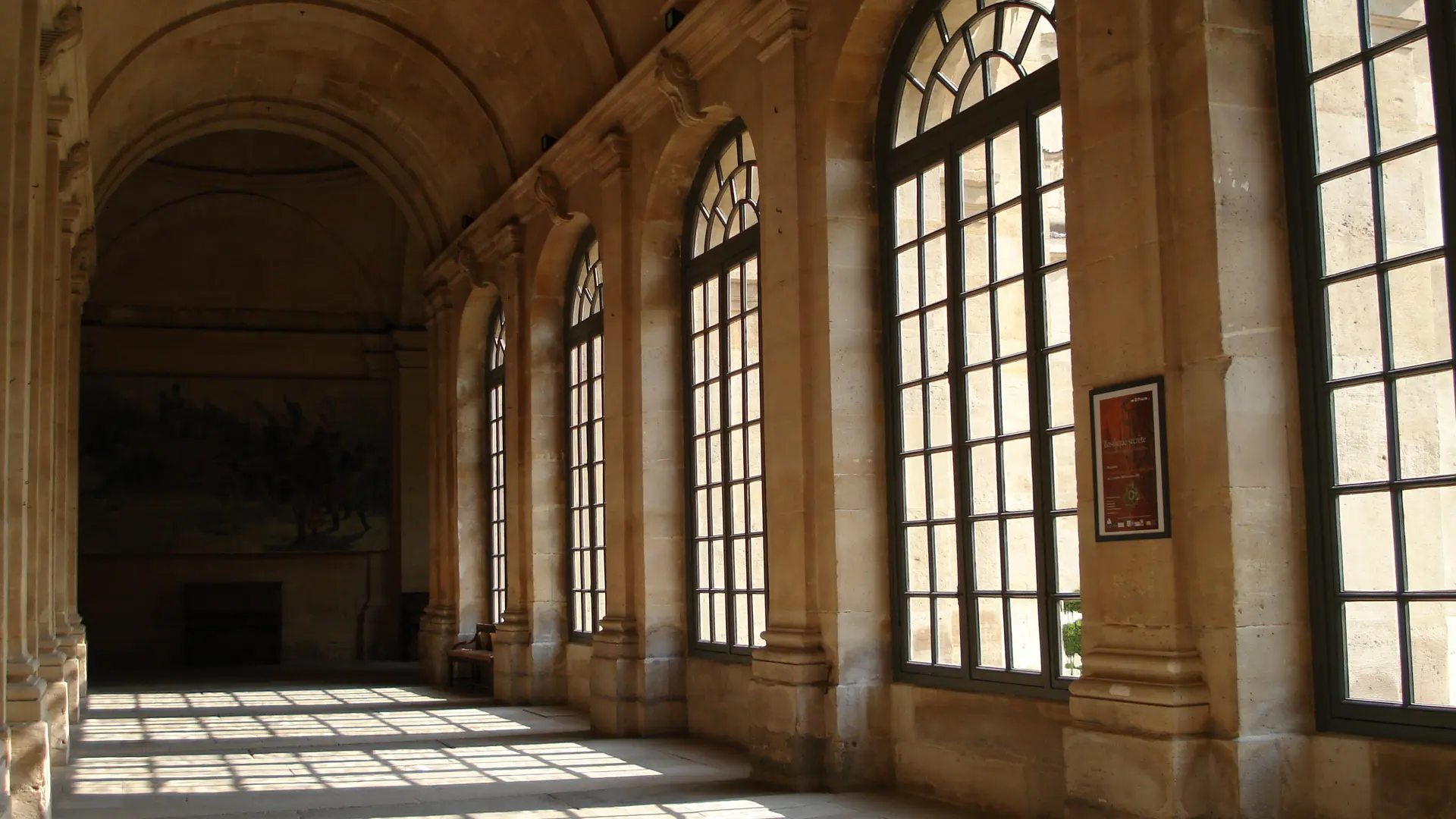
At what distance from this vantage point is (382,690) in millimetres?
18438

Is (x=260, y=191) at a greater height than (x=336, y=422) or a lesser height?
greater

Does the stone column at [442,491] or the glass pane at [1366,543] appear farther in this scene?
the stone column at [442,491]

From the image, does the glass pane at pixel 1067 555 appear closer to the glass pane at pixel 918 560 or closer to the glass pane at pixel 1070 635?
the glass pane at pixel 1070 635

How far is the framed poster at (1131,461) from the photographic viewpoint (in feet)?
22.0

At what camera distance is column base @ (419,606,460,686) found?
1936cm

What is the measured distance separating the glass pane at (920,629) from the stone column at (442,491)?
10996 millimetres

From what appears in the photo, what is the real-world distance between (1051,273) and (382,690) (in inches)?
499

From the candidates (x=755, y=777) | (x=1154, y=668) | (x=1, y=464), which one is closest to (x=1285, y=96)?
(x=1154, y=668)

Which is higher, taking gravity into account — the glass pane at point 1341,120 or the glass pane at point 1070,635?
the glass pane at point 1341,120

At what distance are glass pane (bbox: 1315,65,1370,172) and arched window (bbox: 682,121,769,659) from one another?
5264 millimetres

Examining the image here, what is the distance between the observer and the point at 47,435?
1230 cm

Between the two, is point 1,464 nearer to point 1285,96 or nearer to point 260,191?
point 1285,96

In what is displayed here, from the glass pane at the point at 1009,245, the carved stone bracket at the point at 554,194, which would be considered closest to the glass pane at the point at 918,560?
the glass pane at the point at 1009,245

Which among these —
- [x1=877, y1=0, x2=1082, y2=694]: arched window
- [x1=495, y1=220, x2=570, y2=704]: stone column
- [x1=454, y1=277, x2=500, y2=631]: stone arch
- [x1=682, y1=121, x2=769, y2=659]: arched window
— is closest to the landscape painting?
[x1=454, y1=277, x2=500, y2=631]: stone arch
